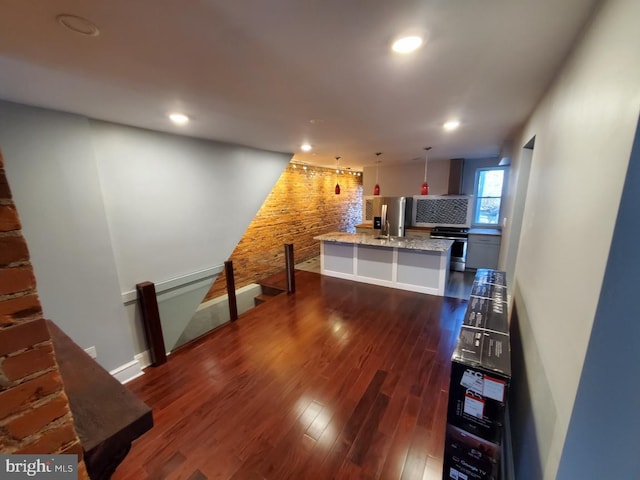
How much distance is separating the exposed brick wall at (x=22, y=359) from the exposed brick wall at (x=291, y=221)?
2875mm

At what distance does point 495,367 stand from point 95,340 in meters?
3.21

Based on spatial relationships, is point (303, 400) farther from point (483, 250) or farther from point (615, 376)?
point (483, 250)

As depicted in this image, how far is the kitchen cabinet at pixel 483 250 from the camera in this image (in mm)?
5039

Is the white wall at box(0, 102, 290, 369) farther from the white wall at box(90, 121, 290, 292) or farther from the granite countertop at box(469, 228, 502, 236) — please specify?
the granite countertop at box(469, 228, 502, 236)

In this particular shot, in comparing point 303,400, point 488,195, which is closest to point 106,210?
point 303,400

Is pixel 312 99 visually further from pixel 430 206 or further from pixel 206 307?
pixel 430 206

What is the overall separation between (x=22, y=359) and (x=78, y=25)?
4.27ft

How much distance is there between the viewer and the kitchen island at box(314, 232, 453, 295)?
4.23 metres

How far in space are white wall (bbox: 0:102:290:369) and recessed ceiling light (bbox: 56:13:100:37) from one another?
1.38m

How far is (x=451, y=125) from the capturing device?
2.76m

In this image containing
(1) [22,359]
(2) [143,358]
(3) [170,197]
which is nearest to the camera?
(1) [22,359]

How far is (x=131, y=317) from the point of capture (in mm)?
2605

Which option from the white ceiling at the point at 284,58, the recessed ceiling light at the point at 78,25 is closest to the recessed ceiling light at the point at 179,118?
the white ceiling at the point at 284,58

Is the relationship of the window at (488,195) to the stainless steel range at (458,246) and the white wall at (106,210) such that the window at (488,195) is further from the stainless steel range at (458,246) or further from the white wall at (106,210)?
the white wall at (106,210)
